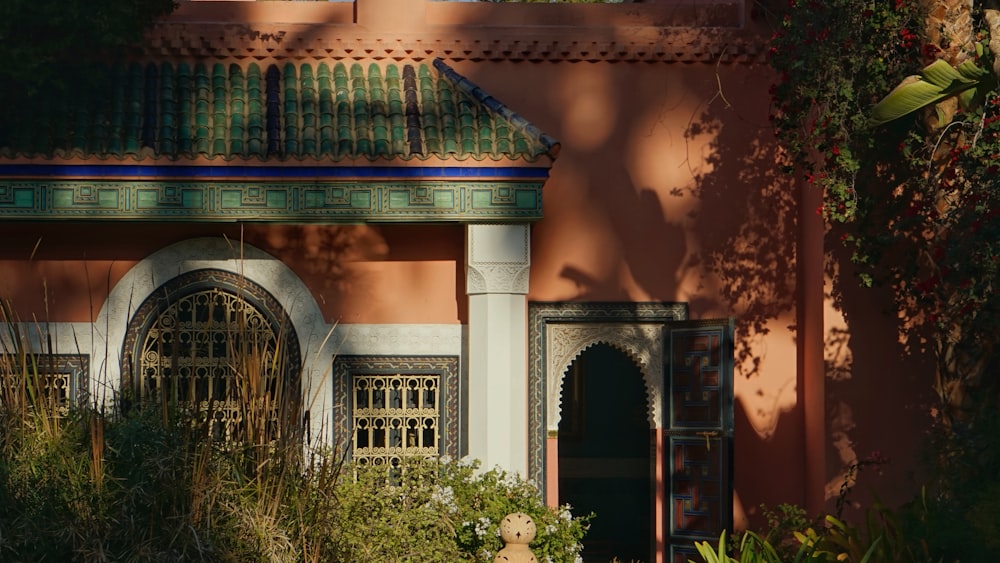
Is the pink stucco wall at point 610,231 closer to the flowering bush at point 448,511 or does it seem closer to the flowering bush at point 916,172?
the flowering bush at point 916,172

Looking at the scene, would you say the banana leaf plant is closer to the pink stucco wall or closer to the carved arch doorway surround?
the pink stucco wall

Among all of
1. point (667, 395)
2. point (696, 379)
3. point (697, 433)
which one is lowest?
point (697, 433)

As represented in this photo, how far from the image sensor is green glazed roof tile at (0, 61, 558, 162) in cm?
948

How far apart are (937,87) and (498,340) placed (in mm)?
3472

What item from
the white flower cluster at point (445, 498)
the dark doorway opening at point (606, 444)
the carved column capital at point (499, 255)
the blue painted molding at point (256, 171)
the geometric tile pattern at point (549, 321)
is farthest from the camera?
the dark doorway opening at point (606, 444)

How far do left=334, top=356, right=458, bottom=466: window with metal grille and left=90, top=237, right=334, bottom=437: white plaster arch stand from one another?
19cm

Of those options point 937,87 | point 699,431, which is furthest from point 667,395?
point 937,87

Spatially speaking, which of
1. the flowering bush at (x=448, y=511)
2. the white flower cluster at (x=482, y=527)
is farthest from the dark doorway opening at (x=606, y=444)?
the white flower cluster at (x=482, y=527)

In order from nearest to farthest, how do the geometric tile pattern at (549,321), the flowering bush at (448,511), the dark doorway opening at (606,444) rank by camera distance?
1. the flowering bush at (448,511)
2. the geometric tile pattern at (549,321)
3. the dark doorway opening at (606,444)

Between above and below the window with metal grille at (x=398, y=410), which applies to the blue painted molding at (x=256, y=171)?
above

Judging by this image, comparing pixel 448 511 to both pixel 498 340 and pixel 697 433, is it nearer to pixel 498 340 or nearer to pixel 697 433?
pixel 498 340

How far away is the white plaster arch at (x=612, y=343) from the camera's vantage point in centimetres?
1028

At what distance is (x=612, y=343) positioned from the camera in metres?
10.3

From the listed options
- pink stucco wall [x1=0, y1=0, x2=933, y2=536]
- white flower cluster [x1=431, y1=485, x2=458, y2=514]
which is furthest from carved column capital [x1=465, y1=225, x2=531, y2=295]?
white flower cluster [x1=431, y1=485, x2=458, y2=514]
